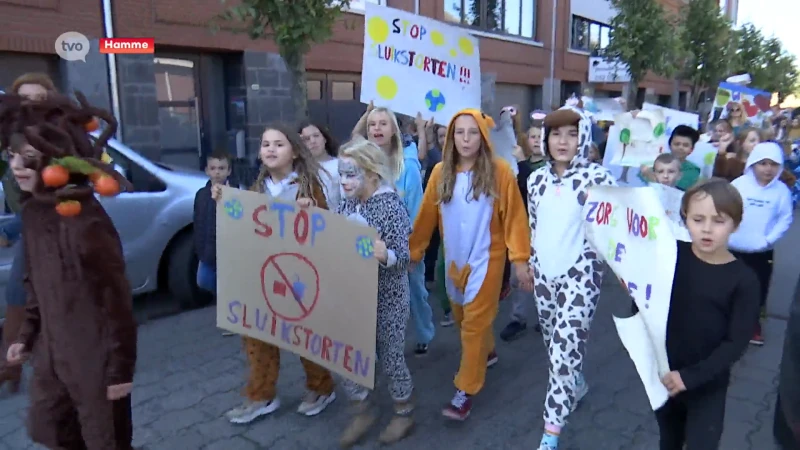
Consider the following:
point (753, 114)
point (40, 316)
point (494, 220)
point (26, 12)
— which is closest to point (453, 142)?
point (494, 220)

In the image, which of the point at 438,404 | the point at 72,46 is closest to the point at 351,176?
the point at 438,404

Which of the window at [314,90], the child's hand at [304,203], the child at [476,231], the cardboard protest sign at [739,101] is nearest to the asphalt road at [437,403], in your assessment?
the child at [476,231]

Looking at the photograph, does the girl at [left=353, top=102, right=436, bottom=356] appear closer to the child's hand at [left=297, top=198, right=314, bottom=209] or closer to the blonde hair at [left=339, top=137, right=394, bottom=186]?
the blonde hair at [left=339, top=137, right=394, bottom=186]

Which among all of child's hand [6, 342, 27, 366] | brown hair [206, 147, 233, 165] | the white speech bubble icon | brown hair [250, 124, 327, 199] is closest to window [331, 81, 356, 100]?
the white speech bubble icon

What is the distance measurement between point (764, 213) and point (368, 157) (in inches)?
122

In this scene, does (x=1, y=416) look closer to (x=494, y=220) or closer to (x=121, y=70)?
(x=494, y=220)

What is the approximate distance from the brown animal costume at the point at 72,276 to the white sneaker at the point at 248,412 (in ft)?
4.15

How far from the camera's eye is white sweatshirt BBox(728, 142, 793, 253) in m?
4.50

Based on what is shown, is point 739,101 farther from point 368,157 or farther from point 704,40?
point 704,40

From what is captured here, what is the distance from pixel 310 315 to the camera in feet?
10.9

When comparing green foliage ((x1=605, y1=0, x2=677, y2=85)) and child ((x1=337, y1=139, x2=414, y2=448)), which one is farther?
green foliage ((x1=605, y1=0, x2=677, y2=85))

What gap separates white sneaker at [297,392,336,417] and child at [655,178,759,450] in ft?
6.80

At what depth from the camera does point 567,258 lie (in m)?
3.13

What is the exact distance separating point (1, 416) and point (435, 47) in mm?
4259
